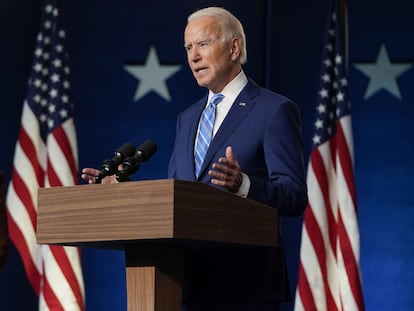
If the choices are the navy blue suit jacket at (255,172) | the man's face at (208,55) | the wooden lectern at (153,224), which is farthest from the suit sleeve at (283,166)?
the man's face at (208,55)

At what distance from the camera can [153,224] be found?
7.02 feet

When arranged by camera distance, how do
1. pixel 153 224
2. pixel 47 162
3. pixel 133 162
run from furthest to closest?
pixel 47 162, pixel 133 162, pixel 153 224

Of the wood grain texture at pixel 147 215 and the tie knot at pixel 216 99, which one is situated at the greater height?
the tie knot at pixel 216 99

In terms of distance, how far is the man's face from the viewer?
3.02 meters

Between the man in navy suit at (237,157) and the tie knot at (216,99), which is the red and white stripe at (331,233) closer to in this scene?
the man in navy suit at (237,157)

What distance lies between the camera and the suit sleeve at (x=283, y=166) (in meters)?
2.65

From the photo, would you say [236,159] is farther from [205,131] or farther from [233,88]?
[233,88]

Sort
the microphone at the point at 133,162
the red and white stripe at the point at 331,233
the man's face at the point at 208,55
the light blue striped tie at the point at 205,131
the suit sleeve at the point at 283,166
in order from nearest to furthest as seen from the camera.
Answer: the microphone at the point at 133,162 < the suit sleeve at the point at 283,166 < the light blue striped tie at the point at 205,131 < the man's face at the point at 208,55 < the red and white stripe at the point at 331,233

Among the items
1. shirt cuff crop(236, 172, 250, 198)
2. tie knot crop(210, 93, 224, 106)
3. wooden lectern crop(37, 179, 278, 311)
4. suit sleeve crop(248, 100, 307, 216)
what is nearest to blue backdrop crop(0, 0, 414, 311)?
tie knot crop(210, 93, 224, 106)

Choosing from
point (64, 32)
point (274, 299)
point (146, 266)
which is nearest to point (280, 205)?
point (274, 299)

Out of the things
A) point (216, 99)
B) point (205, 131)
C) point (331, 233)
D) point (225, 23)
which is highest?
point (225, 23)

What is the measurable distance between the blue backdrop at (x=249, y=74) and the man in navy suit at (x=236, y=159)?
267 centimetres

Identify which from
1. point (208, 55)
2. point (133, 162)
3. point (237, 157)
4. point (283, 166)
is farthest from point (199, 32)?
point (133, 162)

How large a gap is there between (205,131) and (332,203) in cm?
248
